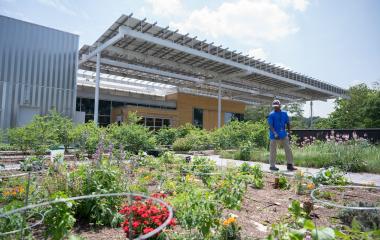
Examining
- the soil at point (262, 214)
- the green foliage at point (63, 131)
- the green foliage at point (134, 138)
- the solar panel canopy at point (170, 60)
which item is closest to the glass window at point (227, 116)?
the solar panel canopy at point (170, 60)

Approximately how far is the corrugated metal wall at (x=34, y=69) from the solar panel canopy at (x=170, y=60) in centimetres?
155

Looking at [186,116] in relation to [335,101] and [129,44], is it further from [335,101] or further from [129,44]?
[335,101]

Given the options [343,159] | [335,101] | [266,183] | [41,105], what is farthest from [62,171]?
[335,101]

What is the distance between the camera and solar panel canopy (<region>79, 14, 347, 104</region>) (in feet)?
51.2

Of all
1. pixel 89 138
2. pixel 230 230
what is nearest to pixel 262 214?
pixel 230 230

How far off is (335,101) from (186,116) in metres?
22.4

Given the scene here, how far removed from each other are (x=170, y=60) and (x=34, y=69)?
9.21m

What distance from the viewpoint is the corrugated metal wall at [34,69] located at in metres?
15.7

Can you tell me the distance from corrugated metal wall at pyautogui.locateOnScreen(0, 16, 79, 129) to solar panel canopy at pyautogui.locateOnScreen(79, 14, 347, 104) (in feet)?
5.08

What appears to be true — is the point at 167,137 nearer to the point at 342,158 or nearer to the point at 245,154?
the point at 245,154

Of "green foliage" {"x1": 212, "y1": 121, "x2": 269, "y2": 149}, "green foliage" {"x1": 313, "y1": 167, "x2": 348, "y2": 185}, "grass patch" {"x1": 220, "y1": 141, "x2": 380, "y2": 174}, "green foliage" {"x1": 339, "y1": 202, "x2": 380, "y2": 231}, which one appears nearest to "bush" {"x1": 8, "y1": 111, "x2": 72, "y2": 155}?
"grass patch" {"x1": 220, "y1": 141, "x2": 380, "y2": 174}

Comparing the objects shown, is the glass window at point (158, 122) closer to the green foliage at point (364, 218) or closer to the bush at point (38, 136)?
the bush at point (38, 136)

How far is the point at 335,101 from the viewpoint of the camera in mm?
36625

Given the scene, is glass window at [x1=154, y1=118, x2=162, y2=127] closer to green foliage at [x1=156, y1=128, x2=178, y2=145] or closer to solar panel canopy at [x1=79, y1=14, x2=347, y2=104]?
solar panel canopy at [x1=79, y1=14, x2=347, y2=104]
